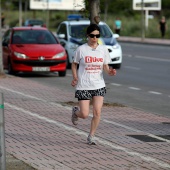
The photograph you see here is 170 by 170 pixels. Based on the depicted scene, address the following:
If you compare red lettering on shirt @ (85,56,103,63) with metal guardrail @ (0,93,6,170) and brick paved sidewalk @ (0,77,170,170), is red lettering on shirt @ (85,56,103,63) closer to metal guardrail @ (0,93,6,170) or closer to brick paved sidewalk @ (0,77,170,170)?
brick paved sidewalk @ (0,77,170,170)

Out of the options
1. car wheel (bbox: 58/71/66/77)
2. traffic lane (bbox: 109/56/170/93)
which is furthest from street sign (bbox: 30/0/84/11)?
car wheel (bbox: 58/71/66/77)

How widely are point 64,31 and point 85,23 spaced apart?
44.6 inches

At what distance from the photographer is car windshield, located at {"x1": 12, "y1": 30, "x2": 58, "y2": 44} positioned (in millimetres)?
26736

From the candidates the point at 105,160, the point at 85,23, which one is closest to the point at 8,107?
the point at 105,160

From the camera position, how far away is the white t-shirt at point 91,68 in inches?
443

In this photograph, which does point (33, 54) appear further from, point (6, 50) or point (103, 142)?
point (103, 142)

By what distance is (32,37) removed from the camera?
26969 mm

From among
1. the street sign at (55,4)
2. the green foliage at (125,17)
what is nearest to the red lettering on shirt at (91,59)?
the green foliage at (125,17)

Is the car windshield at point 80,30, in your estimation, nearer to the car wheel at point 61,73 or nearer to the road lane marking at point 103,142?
the car wheel at point 61,73

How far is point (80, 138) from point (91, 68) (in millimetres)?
1183

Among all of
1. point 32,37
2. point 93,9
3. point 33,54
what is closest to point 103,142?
point 93,9

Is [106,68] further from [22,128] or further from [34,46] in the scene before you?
[34,46]

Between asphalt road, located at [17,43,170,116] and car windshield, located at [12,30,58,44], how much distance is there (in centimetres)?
112

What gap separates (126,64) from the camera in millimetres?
34125
